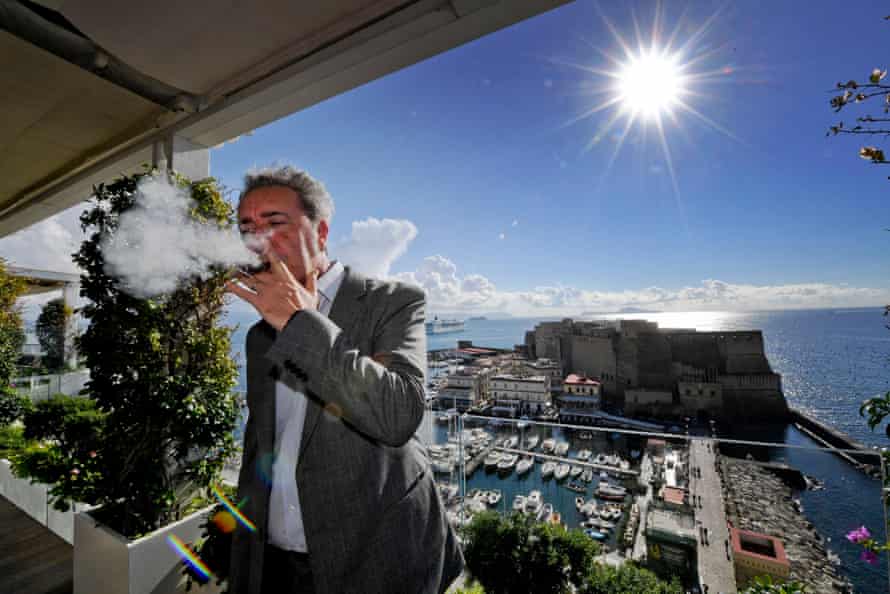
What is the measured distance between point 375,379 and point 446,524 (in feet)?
1.58

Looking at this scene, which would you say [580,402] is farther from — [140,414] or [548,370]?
[140,414]

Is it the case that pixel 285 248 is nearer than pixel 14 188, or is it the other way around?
pixel 285 248

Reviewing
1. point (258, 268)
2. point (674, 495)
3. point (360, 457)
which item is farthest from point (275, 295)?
point (674, 495)

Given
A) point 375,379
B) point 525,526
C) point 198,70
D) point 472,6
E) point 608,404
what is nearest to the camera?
point 375,379

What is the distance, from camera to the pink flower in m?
1.47

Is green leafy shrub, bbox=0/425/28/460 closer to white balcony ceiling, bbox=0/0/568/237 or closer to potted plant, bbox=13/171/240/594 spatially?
potted plant, bbox=13/171/240/594

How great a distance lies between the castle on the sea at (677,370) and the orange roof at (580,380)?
1227mm

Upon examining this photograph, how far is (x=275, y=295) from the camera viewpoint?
2.21 ft

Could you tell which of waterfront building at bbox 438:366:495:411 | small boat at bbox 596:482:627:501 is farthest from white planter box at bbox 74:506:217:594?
waterfront building at bbox 438:366:495:411

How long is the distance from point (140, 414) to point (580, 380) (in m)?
45.1

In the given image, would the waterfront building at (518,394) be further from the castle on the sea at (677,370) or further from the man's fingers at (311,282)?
the man's fingers at (311,282)

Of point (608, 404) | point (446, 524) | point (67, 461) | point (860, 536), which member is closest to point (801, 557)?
point (860, 536)

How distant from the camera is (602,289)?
78625 millimetres

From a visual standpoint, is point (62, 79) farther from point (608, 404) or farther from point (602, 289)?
point (602, 289)
